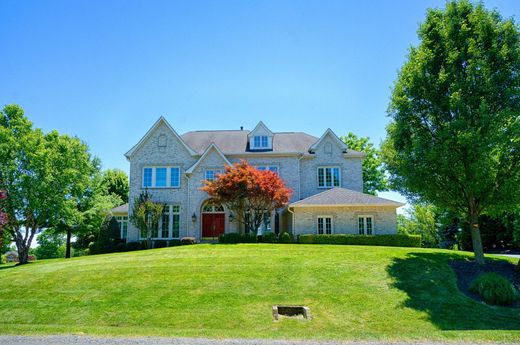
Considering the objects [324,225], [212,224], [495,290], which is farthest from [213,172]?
[495,290]

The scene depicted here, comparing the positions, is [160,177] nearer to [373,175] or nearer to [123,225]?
[123,225]

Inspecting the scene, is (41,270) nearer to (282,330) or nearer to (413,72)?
(282,330)

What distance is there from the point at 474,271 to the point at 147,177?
24.9 m

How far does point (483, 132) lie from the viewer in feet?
59.8

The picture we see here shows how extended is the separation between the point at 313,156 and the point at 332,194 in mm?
5276

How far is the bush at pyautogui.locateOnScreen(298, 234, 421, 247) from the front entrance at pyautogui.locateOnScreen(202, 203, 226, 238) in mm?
8216

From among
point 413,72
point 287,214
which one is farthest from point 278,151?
point 413,72

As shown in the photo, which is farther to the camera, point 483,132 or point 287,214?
point 287,214

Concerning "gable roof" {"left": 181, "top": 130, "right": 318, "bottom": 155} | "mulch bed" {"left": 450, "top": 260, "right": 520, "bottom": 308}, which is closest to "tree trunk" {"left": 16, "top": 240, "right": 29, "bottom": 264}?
"gable roof" {"left": 181, "top": 130, "right": 318, "bottom": 155}

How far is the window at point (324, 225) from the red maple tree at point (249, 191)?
3.08 meters

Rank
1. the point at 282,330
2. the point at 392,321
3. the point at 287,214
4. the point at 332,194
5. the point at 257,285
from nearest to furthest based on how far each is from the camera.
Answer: the point at 282,330
the point at 392,321
the point at 257,285
the point at 332,194
the point at 287,214

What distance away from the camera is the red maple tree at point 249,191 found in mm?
27938

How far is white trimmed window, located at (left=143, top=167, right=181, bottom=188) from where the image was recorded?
33.2 meters

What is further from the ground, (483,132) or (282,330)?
(483,132)
